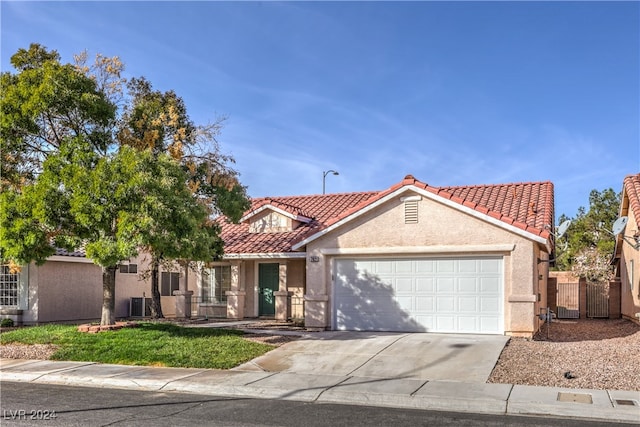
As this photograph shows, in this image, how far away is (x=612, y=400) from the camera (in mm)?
10016

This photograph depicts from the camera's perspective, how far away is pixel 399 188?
1828 cm

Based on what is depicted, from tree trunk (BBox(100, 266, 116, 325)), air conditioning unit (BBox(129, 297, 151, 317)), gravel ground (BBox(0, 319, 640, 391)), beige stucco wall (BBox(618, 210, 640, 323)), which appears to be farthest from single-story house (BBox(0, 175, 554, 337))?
tree trunk (BBox(100, 266, 116, 325))

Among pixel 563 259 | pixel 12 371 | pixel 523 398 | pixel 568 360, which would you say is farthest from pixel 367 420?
pixel 563 259

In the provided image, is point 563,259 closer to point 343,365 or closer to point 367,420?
point 343,365

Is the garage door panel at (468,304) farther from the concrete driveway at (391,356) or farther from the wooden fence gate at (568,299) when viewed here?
the wooden fence gate at (568,299)

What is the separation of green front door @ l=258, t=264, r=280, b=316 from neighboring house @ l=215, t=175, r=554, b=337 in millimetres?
2242

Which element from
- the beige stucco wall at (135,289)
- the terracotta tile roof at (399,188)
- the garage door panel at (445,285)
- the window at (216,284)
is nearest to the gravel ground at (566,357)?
the garage door panel at (445,285)

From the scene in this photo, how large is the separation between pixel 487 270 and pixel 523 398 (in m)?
7.56

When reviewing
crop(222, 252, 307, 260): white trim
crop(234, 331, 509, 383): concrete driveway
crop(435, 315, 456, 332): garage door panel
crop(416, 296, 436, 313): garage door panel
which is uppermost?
crop(222, 252, 307, 260): white trim

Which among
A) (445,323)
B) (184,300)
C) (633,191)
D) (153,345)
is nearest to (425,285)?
(445,323)

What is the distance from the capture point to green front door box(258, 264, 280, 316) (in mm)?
23344

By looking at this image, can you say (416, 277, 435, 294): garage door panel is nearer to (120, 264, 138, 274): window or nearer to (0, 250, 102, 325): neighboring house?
(0, 250, 102, 325): neighboring house

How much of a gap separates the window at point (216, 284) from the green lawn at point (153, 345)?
5.78 m

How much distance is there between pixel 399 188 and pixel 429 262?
2.29 meters
